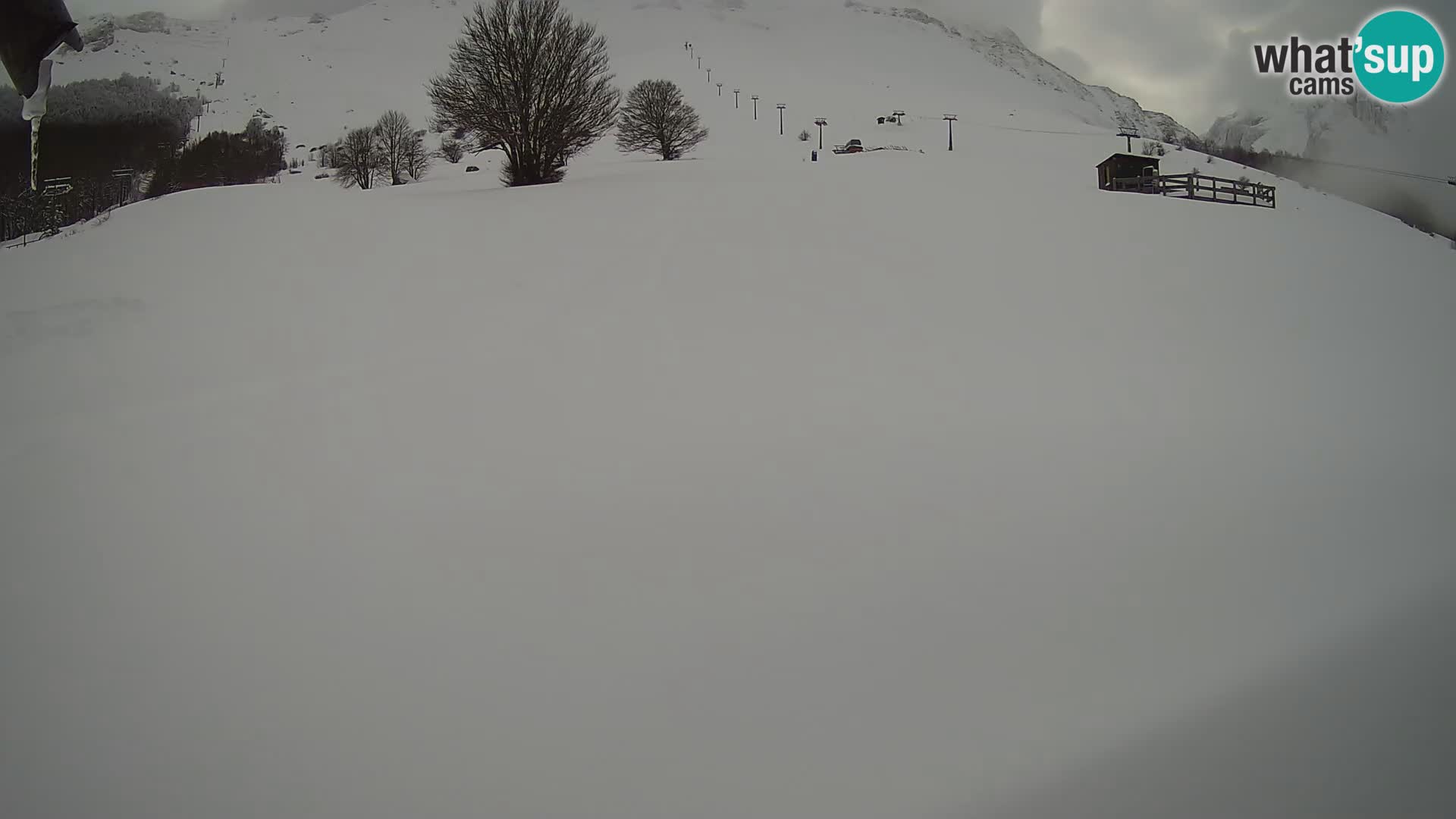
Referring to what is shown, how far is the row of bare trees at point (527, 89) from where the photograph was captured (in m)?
17.8

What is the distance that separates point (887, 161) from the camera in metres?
20.2

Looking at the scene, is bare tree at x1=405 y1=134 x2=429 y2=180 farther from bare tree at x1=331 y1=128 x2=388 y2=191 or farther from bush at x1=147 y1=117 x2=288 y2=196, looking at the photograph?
bush at x1=147 y1=117 x2=288 y2=196

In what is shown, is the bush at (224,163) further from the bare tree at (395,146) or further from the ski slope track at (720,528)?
the ski slope track at (720,528)

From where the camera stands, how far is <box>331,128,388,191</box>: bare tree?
110 feet

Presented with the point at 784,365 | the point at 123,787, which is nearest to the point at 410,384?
the point at 784,365

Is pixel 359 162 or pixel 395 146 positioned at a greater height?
pixel 395 146

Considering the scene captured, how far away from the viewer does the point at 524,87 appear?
17828mm

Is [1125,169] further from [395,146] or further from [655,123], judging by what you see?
[395,146]

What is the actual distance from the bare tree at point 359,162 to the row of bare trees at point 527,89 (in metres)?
16.9

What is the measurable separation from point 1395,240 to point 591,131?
1790 cm

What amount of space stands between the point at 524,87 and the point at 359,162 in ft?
69.0

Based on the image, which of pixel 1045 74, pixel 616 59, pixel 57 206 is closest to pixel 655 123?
pixel 57 206

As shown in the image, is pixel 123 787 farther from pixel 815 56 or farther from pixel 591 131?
pixel 815 56

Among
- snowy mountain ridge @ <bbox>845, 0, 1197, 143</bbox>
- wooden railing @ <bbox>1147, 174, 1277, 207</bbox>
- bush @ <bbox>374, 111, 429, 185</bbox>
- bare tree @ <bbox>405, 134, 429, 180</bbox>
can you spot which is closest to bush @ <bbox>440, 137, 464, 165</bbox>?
bush @ <bbox>374, 111, 429, 185</bbox>
